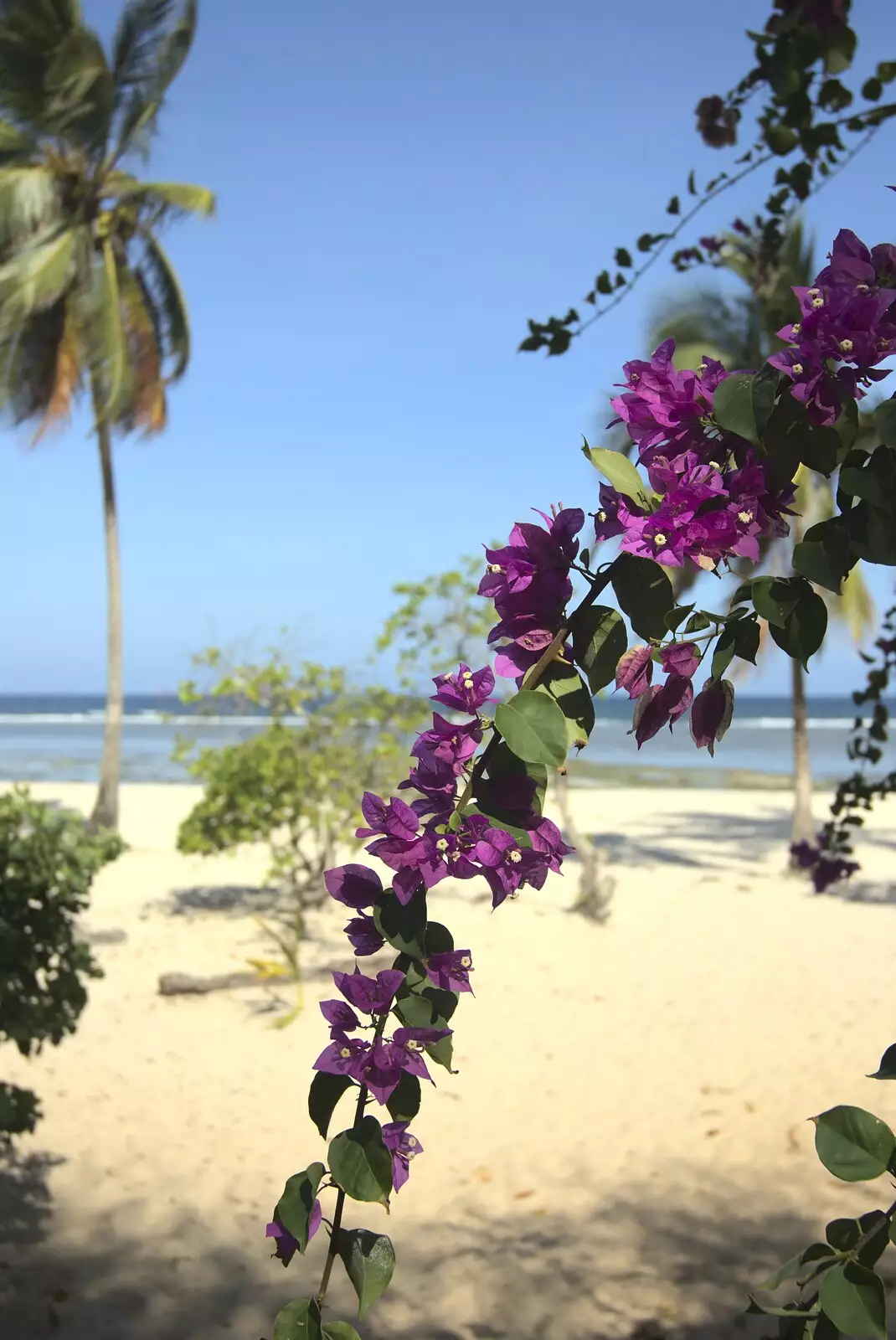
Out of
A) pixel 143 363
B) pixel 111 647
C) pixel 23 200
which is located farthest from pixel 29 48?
pixel 111 647

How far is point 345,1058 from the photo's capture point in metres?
0.67

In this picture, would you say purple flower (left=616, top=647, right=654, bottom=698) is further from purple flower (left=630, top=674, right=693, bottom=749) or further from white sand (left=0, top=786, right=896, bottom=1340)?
white sand (left=0, top=786, right=896, bottom=1340)

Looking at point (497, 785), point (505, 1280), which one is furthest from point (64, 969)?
point (497, 785)

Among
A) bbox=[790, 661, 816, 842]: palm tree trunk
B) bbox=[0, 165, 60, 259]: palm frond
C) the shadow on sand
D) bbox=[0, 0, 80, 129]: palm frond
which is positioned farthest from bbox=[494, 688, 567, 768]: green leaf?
bbox=[0, 0, 80, 129]: palm frond

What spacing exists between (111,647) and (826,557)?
574 inches

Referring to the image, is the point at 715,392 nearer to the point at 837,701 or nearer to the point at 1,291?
the point at 1,291

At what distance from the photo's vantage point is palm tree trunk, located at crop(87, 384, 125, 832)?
14273mm

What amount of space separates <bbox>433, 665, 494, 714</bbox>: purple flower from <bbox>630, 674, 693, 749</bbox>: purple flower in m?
0.09

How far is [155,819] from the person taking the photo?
648 inches

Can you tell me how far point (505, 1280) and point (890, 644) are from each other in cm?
222

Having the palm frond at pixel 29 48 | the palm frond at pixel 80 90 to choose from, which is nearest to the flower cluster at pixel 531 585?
the palm frond at pixel 80 90

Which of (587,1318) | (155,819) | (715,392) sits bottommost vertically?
(155,819)

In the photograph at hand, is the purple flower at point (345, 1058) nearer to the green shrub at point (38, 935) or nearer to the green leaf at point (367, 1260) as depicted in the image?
the green leaf at point (367, 1260)

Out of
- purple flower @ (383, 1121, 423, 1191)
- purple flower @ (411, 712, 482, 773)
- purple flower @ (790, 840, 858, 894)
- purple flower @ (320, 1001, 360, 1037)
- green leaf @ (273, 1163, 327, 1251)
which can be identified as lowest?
purple flower @ (790, 840, 858, 894)
